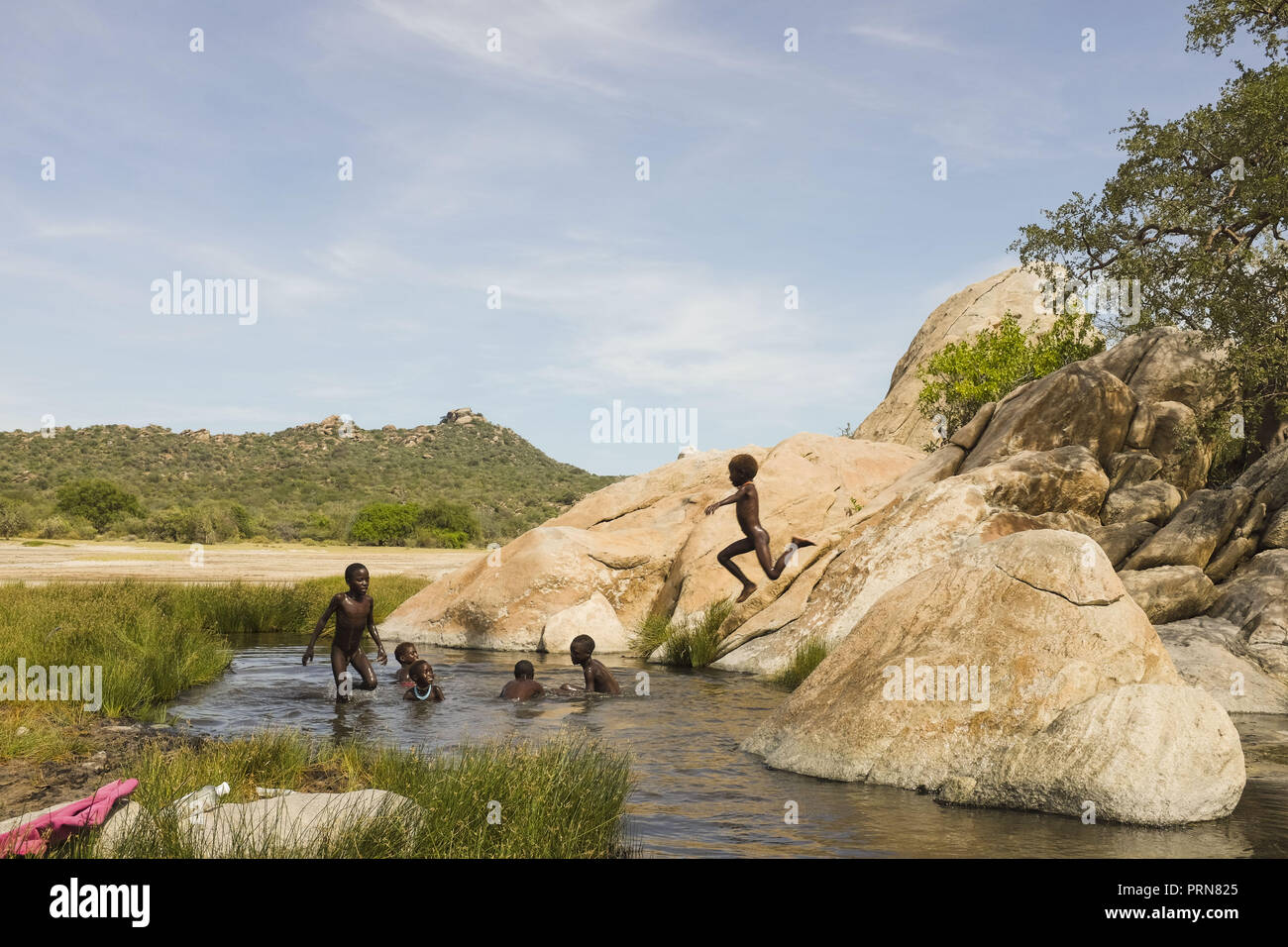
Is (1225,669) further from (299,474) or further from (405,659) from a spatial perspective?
(299,474)

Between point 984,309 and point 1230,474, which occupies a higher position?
point 984,309

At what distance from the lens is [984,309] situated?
37406 millimetres

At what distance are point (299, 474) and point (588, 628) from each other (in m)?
69.1

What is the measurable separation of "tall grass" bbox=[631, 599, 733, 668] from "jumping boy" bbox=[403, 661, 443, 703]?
5.00m

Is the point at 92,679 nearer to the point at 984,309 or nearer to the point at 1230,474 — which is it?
the point at 1230,474

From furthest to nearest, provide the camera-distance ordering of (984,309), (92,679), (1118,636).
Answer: (984,309) → (92,679) → (1118,636)

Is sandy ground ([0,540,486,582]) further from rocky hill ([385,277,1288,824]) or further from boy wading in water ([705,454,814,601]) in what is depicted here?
boy wading in water ([705,454,814,601])

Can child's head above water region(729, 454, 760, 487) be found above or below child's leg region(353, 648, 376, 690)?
above

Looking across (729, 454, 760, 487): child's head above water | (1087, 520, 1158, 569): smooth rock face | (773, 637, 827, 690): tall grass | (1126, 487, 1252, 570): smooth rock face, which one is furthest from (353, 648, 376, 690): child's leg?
(1126, 487, 1252, 570): smooth rock face

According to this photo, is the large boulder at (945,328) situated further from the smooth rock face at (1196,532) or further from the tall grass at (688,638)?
the tall grass at (688,638)

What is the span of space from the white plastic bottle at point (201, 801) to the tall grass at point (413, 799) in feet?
0.26

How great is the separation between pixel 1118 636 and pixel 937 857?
3.56m

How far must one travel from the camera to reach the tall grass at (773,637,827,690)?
14656 millimetres
